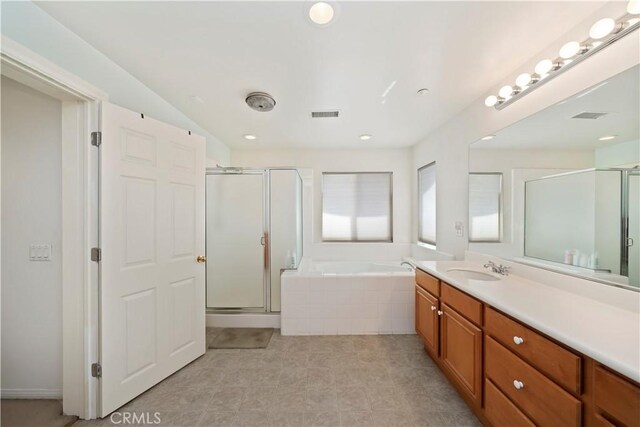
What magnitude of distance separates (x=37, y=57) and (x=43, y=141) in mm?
622

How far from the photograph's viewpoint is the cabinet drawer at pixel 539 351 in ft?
2.82

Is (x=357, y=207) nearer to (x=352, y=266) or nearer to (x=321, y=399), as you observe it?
(x=352, y=266)

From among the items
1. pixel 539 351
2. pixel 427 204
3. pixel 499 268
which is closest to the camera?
pixel 539 351

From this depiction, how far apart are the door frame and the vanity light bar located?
2.81 m

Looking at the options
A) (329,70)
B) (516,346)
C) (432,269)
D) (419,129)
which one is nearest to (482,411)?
(516,346)

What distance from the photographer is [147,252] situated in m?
1.75

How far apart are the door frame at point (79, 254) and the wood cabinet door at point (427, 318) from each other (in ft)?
7.95

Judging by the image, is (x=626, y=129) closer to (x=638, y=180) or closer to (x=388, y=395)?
(x=638, y=180)

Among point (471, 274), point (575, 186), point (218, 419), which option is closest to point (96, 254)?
point (218, 419)

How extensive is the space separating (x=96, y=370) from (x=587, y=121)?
3.40 m

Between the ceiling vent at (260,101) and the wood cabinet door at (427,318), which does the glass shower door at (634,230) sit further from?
the ceiling vent at (260,101)

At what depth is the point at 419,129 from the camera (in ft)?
9.57

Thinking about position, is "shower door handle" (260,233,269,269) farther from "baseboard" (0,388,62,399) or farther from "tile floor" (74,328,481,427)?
"baseboard" (0,388,62,399)

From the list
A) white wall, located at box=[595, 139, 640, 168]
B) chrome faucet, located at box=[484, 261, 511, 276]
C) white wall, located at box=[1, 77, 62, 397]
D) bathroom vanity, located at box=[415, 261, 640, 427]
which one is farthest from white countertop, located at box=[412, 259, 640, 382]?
white wall, located at box=[1, 77, 62, 397]
